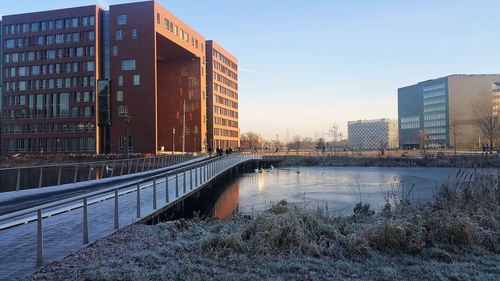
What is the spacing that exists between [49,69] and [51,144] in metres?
13.6

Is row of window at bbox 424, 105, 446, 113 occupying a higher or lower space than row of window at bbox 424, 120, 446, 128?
higher

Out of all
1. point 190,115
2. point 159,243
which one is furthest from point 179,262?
point 190,115

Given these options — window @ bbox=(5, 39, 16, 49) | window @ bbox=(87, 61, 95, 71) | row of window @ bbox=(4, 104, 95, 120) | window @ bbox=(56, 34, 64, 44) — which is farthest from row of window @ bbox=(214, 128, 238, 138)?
window @ bbox=(5, 39, 16, 49)

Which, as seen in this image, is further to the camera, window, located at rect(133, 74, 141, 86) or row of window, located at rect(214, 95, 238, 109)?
row of window, located at rect(214, 95, 238, 109)

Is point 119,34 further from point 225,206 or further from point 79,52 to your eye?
point 225,206

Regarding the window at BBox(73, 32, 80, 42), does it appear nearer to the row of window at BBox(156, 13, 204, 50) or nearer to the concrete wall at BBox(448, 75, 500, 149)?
the row of window at BBox(156, 13, 204, 50)

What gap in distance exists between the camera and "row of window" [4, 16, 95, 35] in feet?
242

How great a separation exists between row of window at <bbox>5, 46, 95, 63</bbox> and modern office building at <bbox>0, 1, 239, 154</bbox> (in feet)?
0.57

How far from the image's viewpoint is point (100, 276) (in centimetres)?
568

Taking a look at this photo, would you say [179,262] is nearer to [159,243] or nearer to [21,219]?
[159,243]

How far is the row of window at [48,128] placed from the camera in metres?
73.5

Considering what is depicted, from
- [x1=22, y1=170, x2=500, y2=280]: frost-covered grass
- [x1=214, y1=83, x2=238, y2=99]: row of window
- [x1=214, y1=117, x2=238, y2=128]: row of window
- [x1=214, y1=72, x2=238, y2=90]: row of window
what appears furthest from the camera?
[x1=214, y1=83, x2=238, y2=99]: row of window

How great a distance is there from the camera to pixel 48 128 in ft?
251

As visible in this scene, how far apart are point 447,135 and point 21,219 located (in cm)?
14700
